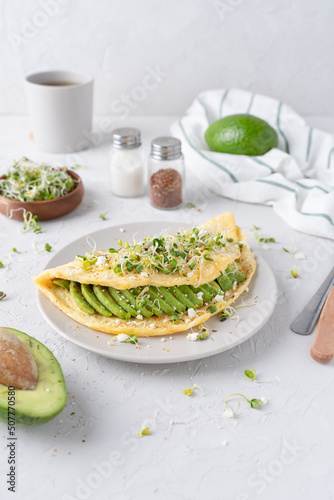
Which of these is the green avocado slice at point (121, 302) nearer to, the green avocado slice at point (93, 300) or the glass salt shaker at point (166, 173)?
the green avocado slice at point (93, 300)

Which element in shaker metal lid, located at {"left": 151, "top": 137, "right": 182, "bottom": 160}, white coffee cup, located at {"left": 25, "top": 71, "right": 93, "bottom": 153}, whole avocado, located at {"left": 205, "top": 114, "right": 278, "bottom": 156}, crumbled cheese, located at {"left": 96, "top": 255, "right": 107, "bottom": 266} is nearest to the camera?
crumbled cheese, located at {"left": 96, "top": 255, "right": 107, "bottom": 266}

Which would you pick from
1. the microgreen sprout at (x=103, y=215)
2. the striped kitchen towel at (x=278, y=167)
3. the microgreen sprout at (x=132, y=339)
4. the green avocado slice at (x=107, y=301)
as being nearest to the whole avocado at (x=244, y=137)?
the striped kitchen towel at (x=278, y=167)

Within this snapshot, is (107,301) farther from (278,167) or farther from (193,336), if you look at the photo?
(278,167)

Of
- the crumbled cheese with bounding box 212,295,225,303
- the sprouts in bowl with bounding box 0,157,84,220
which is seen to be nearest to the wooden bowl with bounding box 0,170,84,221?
the sprouts in bowl with bounding box 0,157,84,220

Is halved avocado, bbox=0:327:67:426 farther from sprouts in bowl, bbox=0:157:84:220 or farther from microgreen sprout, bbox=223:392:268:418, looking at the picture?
sprouts in bowl, bbox=0:157:84:220

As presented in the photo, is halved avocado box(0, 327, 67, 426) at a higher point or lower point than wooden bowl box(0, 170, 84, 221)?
higher

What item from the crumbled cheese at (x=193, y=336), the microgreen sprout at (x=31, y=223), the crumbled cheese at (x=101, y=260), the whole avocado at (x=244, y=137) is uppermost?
the whole avocado at (x=244, y=137)
